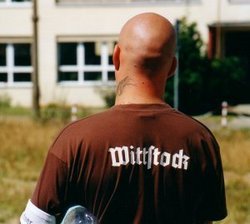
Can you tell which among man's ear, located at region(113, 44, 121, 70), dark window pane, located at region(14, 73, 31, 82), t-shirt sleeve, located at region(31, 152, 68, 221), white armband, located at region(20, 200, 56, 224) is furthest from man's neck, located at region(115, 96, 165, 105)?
dark window pane, located at region(14, 73, 31, 82)

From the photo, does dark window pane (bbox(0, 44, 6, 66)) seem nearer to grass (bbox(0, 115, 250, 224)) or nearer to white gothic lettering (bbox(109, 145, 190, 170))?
grass (bbox(0, 115, 250, 224))

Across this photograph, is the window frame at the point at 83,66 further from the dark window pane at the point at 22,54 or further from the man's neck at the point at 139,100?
the man's neck at the point at 139,100

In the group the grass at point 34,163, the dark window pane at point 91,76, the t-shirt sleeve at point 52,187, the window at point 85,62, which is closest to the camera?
Result: the t-shirt sleeve at point 52,187

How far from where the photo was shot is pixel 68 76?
2859 centimetres

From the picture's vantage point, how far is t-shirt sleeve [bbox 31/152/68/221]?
8.01 ft

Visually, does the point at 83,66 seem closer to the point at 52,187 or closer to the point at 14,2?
the point at 14,2

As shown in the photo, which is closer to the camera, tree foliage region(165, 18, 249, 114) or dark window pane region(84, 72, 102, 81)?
tree foliage region(165, 18, 249, 114)

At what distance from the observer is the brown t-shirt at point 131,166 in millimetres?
2451

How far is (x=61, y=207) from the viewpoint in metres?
2.47

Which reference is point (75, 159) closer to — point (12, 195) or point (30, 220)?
point (30, 220)

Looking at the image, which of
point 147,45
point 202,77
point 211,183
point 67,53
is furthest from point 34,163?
point 67,53

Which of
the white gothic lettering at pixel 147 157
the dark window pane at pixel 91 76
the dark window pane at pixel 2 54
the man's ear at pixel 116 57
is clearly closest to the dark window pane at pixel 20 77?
the dark window pane at pixel 2 54

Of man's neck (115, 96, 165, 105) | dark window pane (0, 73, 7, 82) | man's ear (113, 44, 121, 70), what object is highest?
man's ear (113, 44, 121, 70)

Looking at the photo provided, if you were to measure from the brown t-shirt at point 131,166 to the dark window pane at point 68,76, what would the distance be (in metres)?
26.0
